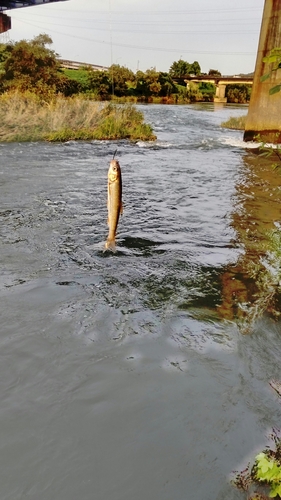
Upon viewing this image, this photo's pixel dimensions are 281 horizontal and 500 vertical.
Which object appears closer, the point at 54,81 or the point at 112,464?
the point at 112,464

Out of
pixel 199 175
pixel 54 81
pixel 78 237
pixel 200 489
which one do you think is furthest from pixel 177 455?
pixel 54 81

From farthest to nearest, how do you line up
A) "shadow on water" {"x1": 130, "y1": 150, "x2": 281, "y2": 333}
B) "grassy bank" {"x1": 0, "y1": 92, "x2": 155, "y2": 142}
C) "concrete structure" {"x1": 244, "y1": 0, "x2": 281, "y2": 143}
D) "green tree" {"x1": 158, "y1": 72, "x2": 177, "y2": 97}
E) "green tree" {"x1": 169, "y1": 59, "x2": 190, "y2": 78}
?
1. "green tree" {"x1": 169, "y1": 59, "x2": 190, "y2": 78}
2. "green tree" {"x1": 158, "y1": 72, "x2": 177, "y2": 97}
3. "concrete structure" {"x1": 244, "y1": 0, "x2": 281, "y2": 143}
4. "grassy bank" {"x1": 0, "y1": 92, "x2": 155, "y2": 142}
5. "shadow on water" {"x1": 130, "y1": 150, "x2": 281, "y2": 333}

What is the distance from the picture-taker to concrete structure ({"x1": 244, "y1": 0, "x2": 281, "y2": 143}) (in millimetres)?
21859

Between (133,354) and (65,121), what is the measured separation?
1940cm

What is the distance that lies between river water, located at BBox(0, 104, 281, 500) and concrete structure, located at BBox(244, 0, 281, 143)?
13798 millimetres

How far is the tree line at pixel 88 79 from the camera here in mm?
36688

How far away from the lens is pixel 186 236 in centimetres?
839

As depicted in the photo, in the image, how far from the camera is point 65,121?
22.1 metres

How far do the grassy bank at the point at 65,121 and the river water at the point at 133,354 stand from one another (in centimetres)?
1189

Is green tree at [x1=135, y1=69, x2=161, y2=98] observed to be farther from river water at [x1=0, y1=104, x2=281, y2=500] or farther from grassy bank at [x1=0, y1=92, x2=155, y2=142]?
river water at [x1=0, y1=104, x2=281, y2=500]

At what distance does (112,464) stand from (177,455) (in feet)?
1.62

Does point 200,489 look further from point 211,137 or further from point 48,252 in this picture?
point 211,137

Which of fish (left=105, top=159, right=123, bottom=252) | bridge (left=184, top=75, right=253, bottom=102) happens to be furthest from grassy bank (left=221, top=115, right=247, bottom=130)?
bridge (left=184, top=75, right=253, bottom=102)

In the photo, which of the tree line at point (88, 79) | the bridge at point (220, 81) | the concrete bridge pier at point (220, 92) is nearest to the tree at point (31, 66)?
the tree line at point (88, 79)
